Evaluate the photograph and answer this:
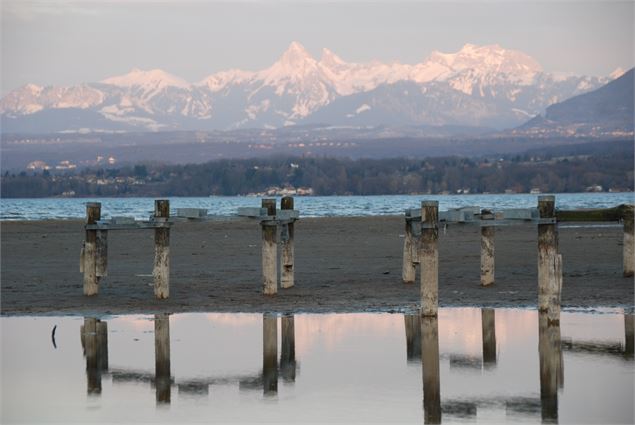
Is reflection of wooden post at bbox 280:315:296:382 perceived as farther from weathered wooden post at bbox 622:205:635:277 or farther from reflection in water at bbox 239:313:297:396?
weathered wooden post at bbox 622:205:635:277

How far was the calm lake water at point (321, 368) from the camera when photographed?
52.9 feet

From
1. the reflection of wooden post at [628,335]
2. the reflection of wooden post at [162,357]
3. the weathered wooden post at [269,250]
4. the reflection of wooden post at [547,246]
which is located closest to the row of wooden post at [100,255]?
the reflection of wooden post at [162,357]

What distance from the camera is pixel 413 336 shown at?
21.8 m

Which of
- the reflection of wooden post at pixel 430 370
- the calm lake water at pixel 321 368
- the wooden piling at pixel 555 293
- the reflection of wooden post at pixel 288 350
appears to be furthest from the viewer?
the wooden piling at pixel 555 293

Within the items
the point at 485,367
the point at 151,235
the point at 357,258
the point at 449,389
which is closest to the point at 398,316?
the point at 485,367

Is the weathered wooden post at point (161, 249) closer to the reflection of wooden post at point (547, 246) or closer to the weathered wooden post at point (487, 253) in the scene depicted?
the weathered wooden post at point (487, 253)

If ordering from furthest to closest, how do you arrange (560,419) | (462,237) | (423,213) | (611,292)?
(462,237) → (611,292) → (423,213) → (560,419)

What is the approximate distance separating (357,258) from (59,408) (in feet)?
70.3

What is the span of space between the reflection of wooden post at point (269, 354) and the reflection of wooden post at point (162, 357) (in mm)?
1354

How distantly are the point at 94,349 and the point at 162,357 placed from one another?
1414mm

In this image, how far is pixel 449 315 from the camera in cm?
2453

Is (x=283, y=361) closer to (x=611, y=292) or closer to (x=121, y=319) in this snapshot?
(x=121, y=319)

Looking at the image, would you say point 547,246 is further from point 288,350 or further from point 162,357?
point 162,357

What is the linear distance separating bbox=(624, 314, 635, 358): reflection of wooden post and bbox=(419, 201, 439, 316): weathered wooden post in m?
3.41
